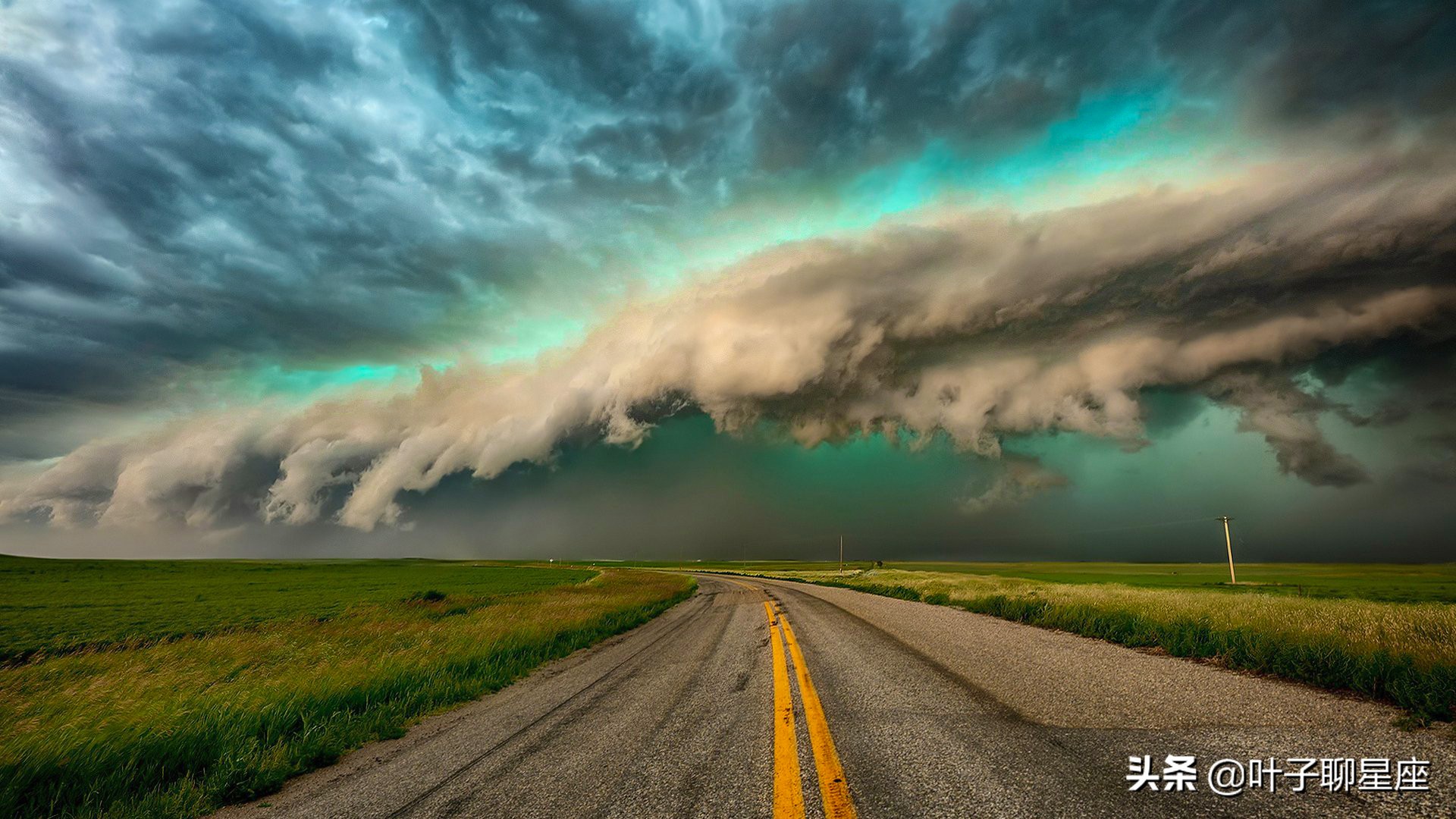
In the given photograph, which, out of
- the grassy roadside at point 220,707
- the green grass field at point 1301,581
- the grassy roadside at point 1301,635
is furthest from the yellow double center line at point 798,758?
the green grass field at point 1301,581

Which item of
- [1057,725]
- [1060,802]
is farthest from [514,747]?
[1057,725]

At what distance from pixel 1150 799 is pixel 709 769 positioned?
10.1ft

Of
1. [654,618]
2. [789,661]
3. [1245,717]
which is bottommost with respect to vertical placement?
[654,618]

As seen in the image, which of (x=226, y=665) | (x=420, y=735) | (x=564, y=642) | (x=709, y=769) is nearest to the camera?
(x=709, y=769)

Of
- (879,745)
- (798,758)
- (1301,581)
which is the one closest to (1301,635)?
(879,745)

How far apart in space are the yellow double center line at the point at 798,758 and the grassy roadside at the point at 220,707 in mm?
4726

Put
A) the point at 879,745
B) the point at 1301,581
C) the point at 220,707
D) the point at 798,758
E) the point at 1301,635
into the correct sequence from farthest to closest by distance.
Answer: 1. the point at 1301,581
2. the point at 1301,635
3. the point at 220,707
4. the point at 879,745
5. the point at 798,758

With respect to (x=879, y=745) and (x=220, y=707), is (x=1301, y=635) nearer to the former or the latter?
(x=879, y=745)

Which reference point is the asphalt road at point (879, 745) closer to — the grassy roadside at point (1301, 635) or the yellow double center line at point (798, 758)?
the yellow double center line at point (798, 758)

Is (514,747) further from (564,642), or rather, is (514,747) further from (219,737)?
(564,642)

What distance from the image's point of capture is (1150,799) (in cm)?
380

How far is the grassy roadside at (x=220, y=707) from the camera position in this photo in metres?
5.26

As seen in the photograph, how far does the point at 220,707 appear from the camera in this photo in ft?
23.3

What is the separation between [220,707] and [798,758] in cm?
720
